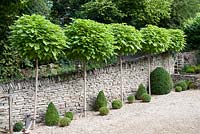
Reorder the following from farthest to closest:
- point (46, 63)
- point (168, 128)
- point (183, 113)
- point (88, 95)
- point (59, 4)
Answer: point (59, 4)
point (46, 63)
point (88, 95)
point (183, 113)
point (168, 128)

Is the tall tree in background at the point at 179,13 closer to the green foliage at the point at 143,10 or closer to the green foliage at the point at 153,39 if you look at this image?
the green foliage at the point at 143,10

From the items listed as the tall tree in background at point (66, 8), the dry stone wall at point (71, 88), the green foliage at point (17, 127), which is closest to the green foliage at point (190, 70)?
the dry stone wall at point (71, 88)

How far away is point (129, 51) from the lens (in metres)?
12.8

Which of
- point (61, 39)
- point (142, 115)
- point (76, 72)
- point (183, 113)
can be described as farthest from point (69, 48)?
A: point (183, 113)

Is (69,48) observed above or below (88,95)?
above

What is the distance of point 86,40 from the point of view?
1056cm

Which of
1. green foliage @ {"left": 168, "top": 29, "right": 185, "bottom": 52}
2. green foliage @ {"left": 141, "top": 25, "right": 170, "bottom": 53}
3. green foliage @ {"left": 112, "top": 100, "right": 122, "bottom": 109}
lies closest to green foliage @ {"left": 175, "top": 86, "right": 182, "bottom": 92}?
green foliage @ {"left": 168, "top": 29, "right": 185, "bottom": 52}

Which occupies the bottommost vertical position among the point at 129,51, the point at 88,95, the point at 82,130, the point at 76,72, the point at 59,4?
the point at 82,130

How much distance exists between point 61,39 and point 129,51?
3425mm

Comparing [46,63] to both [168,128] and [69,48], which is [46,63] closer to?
[69,48]

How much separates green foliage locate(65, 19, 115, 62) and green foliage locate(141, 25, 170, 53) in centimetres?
318

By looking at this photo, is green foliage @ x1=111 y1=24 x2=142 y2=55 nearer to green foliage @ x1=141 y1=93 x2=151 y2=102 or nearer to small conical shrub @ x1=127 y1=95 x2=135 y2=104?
small conical shrub @ x1=127 y1=95 x2=135 y2=104

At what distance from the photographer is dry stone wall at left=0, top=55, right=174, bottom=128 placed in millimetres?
10242

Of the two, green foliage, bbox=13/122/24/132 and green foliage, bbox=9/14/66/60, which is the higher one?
green foliage, bbox=9/14/66/60
